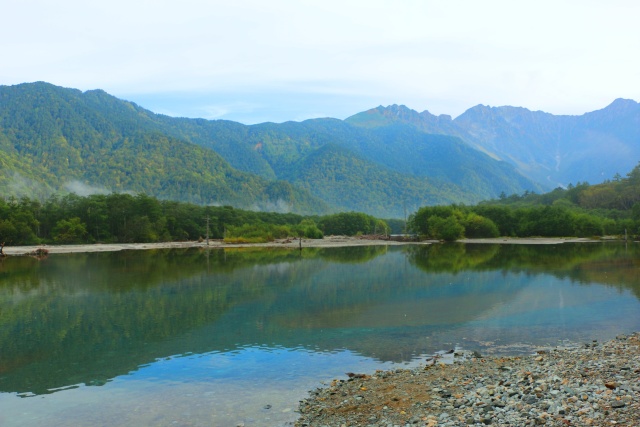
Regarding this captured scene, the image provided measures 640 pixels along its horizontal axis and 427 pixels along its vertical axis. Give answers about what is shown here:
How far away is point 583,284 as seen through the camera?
122 ft

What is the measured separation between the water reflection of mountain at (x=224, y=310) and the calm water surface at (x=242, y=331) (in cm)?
9

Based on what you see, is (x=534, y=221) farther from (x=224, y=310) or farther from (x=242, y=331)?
(x=242, y=331)

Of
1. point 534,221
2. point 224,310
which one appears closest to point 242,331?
point 224,310

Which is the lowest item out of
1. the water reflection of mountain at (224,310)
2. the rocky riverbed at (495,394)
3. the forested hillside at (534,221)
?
the water reflection of mountain at (224,310)

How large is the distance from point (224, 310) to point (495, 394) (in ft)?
64.2

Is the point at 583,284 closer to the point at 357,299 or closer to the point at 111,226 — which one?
the point at 357,299

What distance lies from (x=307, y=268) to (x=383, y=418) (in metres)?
43.9

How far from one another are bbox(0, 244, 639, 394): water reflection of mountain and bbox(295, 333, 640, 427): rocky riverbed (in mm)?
3773

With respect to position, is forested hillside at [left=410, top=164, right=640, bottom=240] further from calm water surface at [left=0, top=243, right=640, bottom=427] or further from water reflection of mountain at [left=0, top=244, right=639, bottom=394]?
calm water surface at [left=0, top=243, right=640, bottom=427]

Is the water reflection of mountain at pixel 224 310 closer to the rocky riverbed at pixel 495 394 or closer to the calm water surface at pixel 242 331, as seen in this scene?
the calm water surface at pixel 242 331

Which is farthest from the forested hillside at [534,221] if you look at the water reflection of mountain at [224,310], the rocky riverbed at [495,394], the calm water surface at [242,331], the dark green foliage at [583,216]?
the rocky riverbed at [495,394]

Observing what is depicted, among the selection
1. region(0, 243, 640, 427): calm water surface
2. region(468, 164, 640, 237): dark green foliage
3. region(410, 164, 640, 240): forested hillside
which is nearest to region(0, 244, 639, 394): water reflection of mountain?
region(0, 243, 640, 427): calm water surface

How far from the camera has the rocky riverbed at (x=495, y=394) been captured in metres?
9.77

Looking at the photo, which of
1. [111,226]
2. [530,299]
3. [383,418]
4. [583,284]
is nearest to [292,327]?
[383,418]
